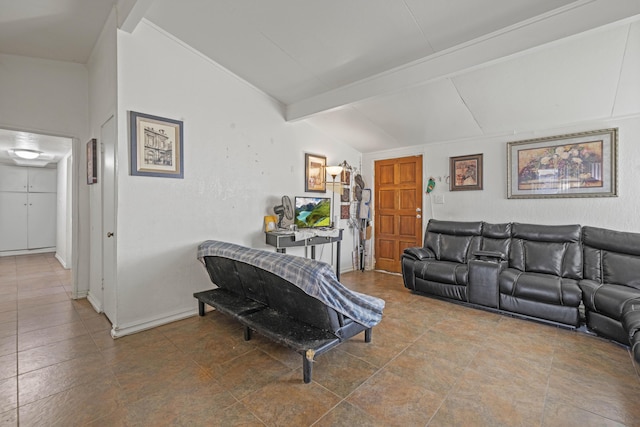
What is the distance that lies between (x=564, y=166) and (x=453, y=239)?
158 cm

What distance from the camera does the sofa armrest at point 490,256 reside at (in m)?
3.52

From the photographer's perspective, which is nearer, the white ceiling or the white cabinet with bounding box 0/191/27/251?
the white ceiling

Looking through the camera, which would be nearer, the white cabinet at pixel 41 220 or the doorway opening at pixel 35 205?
the doorway opening at pixel 35 205

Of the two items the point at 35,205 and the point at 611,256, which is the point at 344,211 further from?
the point at 35,205

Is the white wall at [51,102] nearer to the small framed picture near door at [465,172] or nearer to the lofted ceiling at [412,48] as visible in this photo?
the lofted ceiling at [412,48]

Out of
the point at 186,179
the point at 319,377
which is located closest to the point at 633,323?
the point at 319,377

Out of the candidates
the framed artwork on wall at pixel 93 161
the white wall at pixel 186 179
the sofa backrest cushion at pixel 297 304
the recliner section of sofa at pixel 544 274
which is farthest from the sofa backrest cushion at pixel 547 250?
the framed artwork on wall at pixel 93 161

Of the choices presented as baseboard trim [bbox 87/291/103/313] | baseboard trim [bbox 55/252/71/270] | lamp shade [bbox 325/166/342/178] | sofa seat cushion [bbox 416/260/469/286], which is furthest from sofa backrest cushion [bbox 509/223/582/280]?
baseboard trim [bbox 55/252/71/270]

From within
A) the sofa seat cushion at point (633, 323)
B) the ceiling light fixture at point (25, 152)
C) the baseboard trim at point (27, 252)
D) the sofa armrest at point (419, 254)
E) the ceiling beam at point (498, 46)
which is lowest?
the baseboard trim at point (27, 252)

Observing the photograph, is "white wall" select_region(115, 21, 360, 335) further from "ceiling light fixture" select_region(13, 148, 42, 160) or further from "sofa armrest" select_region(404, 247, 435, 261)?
"ceiling light fixture" select_region(13, 148, 42, 160)

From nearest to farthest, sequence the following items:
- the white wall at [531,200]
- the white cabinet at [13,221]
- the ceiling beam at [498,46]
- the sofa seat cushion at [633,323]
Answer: the sofa seat cushion at [633,323] → the ceiling beam at [498,46] → the white wall at [531,200] → the white cabinet at [13,221]

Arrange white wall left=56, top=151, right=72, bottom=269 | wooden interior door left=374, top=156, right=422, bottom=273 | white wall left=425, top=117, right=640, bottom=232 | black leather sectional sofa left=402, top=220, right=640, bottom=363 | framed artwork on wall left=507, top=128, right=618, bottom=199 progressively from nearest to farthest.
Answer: black leather sectional sofa left=402, top=220, right=640, bottom=363 → white wall left=425, top=117, right=640, bottom=232 → framed artwork on wall left=507, top=128, right=618, bottom=199 → wooden interior door left=374, top=156, right=422, bottom=273 → white wall left=56, top=151, right=72, bottom=269

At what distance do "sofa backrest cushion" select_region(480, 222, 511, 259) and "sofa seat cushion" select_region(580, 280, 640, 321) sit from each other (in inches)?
36.2

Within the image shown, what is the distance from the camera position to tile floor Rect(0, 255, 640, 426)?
169 cm
